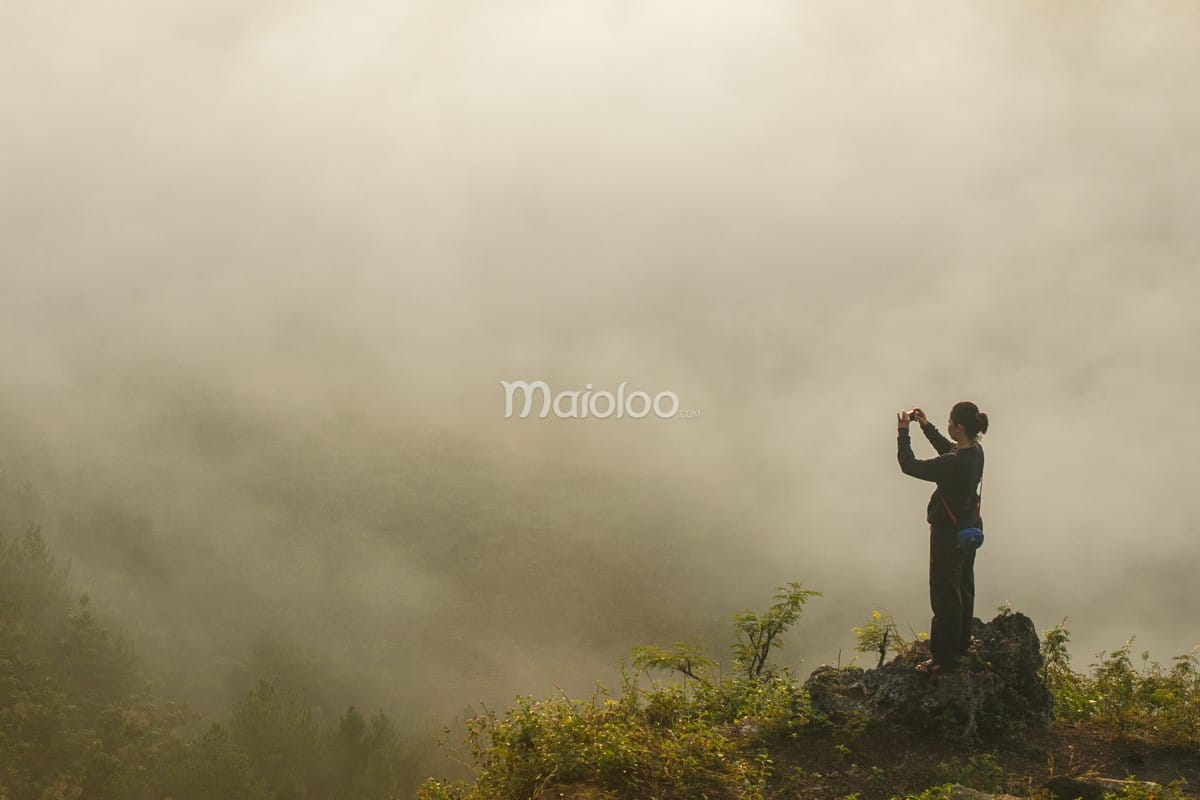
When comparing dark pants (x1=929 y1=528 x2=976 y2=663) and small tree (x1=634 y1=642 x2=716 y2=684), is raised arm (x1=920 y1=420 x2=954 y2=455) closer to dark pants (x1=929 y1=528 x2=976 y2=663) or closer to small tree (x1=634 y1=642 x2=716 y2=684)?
dark pants (x1=929 y1=528 x2=976 y2=663)

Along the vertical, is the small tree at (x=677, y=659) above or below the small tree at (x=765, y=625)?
below

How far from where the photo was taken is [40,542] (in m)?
144

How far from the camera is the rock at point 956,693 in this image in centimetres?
979

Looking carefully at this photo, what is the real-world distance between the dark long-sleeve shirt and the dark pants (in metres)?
0.22

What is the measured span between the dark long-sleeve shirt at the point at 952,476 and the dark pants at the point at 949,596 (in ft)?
0.72

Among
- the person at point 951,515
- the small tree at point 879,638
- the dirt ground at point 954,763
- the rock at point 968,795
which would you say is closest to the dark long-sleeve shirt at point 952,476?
the person at point 951,515

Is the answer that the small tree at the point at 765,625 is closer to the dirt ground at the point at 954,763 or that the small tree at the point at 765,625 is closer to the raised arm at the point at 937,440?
the dirt ground at the point at 954,763

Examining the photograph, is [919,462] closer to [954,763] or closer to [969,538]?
[969,538]

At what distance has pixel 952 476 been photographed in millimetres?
9883

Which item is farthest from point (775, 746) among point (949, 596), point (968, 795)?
point (949, 596)

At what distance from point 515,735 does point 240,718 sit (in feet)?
370

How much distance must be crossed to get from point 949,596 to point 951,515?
91cm

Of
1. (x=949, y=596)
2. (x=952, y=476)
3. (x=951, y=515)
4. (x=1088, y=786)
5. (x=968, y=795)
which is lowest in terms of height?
(x=968, y=795)

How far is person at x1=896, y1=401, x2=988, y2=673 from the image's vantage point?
32.3 feet
